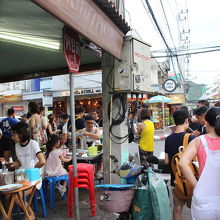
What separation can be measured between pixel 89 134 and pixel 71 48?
3.18 meters

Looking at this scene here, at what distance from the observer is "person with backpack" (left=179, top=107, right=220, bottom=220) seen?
2.06 meters

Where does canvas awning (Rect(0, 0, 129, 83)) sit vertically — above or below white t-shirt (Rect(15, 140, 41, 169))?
above

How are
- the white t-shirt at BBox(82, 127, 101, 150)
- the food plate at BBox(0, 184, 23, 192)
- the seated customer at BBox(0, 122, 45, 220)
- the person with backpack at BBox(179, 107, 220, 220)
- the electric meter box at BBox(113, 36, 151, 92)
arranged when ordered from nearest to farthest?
the person with backpack at BBox(179, 107, 220, 220)
the food plate at BBox(0, 184, 23, 192)
the seated customer at BBox(0, 122, 45, 220)
the electric meter box at BBox(113, 36, 151, 92)
the white t-shirt at BBox(82, 127, 101, 150)

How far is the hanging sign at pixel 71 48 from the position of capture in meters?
3.06

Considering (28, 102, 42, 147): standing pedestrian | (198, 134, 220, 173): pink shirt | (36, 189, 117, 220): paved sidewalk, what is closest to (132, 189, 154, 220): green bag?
(198, 134, 220, 173): pink shirt

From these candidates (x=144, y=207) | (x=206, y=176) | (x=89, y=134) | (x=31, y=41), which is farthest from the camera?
(x=89, y=134)

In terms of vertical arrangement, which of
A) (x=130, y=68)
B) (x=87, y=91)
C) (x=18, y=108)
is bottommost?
(x=18, y=108)

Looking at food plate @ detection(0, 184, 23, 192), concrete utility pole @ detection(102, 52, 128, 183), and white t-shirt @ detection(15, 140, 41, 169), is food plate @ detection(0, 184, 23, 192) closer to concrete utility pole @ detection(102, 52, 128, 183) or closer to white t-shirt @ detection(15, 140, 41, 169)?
white t-shirt @ detection(15, 140, 41, 169)

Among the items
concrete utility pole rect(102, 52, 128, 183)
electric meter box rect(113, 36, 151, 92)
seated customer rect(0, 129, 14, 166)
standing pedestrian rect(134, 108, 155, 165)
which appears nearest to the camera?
electric meter box rect(113, 36, 151, 92)

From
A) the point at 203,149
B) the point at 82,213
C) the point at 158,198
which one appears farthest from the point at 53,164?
the point at 203,149

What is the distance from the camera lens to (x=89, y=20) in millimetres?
2910

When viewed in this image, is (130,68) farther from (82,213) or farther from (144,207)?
(82,213)

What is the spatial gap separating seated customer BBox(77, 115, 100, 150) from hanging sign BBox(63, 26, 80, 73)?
2.92 meters

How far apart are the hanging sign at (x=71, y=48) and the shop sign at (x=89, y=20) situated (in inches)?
13.7
